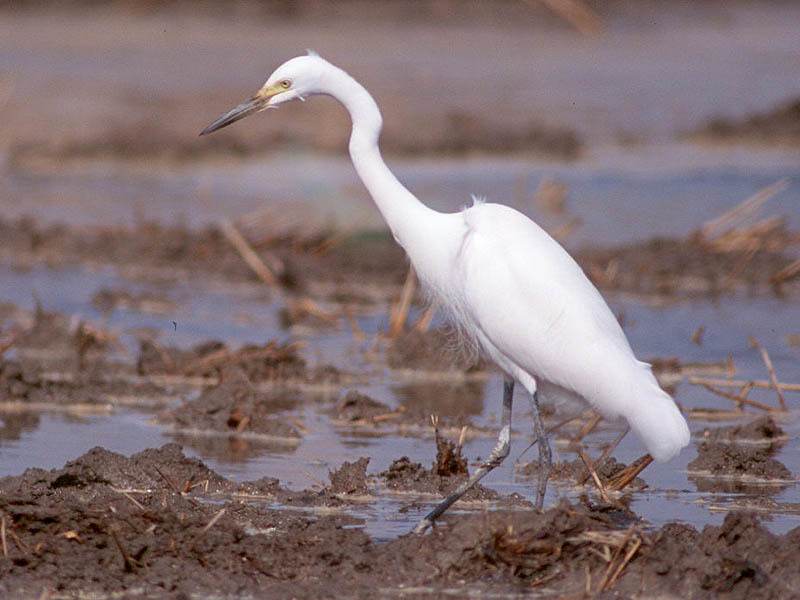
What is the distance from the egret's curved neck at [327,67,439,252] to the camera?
5750 millimetres

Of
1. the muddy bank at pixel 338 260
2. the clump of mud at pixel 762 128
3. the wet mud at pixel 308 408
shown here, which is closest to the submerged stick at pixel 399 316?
the wet mud at pixel 308 408

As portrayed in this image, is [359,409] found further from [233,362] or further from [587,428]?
[587,428]

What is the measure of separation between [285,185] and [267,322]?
8.25 metres

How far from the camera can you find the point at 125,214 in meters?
16.0

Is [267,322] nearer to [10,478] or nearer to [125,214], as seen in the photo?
[10,478]

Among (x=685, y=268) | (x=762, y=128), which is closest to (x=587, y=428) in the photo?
(x=685, y=268)

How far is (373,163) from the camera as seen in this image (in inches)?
228

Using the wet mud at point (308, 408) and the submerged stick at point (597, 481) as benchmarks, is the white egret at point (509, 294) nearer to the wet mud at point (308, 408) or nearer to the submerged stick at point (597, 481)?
the submerged stick at point (597, 481)

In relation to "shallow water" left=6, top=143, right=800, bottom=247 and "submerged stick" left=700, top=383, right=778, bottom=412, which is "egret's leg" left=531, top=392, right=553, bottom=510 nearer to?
"submerged stick" left=700, top=383, right=778, bottom=412

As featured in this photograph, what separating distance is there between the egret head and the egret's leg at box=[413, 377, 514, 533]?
1435 millimetres

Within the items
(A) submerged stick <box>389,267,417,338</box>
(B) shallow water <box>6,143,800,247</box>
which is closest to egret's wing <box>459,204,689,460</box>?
(A) submerged stick <box>389,267,417,338</box>

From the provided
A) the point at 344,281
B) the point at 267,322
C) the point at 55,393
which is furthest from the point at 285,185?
the point at 55,393

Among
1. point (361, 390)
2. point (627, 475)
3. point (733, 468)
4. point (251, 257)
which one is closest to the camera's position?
point (627, 475)

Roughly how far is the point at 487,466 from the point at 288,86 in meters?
1.71
